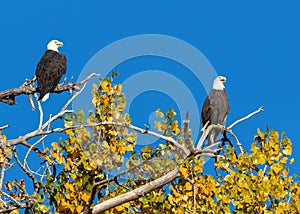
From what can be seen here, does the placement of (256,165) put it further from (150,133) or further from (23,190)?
(23,190)

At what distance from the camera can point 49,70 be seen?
12.0m

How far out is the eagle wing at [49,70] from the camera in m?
11.3

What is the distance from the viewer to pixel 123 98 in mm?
6797

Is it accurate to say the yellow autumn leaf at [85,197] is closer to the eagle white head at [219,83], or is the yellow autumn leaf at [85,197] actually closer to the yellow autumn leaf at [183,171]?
the yellow autumn leaf at [183,171]

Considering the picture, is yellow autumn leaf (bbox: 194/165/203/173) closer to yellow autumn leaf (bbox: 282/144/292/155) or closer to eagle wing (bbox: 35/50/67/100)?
yellow autumn leaf (bbox: 282/144/292/155)

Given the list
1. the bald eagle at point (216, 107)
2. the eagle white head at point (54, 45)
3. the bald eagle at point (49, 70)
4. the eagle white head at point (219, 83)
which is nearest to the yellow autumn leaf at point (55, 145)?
the bald eagle at point (216, 107)

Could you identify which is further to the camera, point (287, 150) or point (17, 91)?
point (17, 91)

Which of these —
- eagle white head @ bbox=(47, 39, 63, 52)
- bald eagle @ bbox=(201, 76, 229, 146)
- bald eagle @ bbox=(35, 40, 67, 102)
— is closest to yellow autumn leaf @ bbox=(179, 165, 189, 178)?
bald eagle @ bbox=(201, 76, 229, 146)

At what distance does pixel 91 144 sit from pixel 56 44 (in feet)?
24.7

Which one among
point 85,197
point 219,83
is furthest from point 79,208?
point 219,83

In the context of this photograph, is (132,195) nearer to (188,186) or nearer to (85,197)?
(85,197)

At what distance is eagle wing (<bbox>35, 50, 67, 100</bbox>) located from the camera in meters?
11.3

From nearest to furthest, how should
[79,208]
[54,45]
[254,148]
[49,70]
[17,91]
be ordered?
[254,148]
[79,208]
[17,91]
[49,70]
[54,45]

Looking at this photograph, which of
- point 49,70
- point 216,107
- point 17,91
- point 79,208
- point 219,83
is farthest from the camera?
point 49,70
